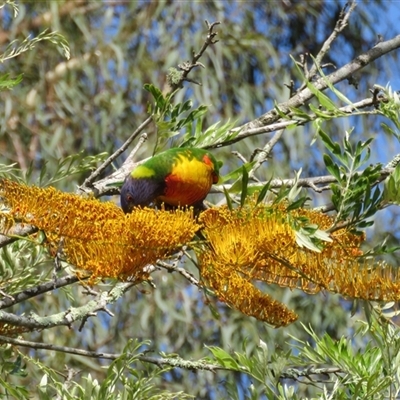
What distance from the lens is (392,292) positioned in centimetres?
104

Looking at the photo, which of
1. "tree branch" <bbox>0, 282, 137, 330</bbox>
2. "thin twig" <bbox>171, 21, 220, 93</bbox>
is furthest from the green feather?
"tree branch" <bbox>0, 282, 137, 330</bbox>

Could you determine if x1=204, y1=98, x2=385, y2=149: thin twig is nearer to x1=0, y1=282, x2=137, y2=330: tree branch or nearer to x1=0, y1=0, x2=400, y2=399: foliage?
x1=0, y1=0, x2=400, y2=399: foliage

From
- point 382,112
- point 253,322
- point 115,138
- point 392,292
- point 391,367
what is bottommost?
point 253,322

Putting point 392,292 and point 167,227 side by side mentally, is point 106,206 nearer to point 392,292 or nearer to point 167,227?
point 167,227

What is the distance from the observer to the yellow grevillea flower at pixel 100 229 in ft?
3.38

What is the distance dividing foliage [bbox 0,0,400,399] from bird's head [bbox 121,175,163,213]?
0.13ft

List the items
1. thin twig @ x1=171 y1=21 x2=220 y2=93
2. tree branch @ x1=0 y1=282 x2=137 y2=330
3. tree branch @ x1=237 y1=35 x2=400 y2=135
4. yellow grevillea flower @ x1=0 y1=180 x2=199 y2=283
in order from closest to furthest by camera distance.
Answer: yellow grevillea flower @ x1=0 y1=180 x2=199 y2=283 < tree branch @ x1=0 y1=282 x2=137 y2=330 < thin twig @ x1=171 y1=21 x2=220 y2=93 < tree branch @ x1=237 y1=35 x2=400 y2=135

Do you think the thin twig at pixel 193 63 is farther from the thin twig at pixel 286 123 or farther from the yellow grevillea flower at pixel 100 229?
the yellow grevillea flower at pixel 100 229

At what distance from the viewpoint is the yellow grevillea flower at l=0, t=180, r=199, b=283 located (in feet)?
3.38

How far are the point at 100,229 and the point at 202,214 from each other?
0.14 metres

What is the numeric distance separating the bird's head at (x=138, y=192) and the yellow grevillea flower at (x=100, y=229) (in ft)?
1.48

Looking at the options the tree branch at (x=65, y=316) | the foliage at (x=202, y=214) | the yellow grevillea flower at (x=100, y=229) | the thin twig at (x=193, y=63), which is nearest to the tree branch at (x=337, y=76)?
the foliage at (x=202, y=214)

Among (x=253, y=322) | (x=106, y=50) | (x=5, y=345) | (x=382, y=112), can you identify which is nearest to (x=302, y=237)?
(x=382, y=112)

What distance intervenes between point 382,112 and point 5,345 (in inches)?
26.8
